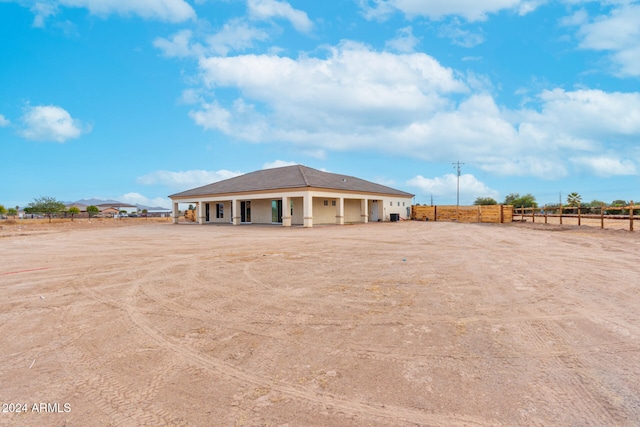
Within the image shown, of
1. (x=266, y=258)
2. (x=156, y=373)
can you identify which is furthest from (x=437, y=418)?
(x=266, y=258)

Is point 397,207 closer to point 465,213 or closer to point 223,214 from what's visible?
point 465,213

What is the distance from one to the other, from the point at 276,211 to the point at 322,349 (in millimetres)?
27220

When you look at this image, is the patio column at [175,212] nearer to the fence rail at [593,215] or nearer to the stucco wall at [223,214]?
the stucco wall at [223,214]

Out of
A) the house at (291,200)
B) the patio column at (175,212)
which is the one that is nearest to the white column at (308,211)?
the house at (291,200)

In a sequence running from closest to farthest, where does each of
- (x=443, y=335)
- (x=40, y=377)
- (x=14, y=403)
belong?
(x=14, y=403)
(x=40, y=377)
(x=443, y=335)

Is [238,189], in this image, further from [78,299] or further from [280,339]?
[280,339]

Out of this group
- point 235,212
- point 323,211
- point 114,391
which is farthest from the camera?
→ point 235,212

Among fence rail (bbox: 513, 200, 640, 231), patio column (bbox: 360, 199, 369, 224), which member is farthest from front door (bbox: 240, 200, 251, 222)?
fence rail (bbox: 513, 200, 640, 231)

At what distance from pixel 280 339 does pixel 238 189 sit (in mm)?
28849

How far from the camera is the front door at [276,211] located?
1193 inches

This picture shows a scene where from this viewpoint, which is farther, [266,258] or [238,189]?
[238,189]

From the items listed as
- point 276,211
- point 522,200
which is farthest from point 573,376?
point 522,200

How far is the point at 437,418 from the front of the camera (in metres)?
2.57

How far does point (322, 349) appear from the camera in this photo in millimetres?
3768
